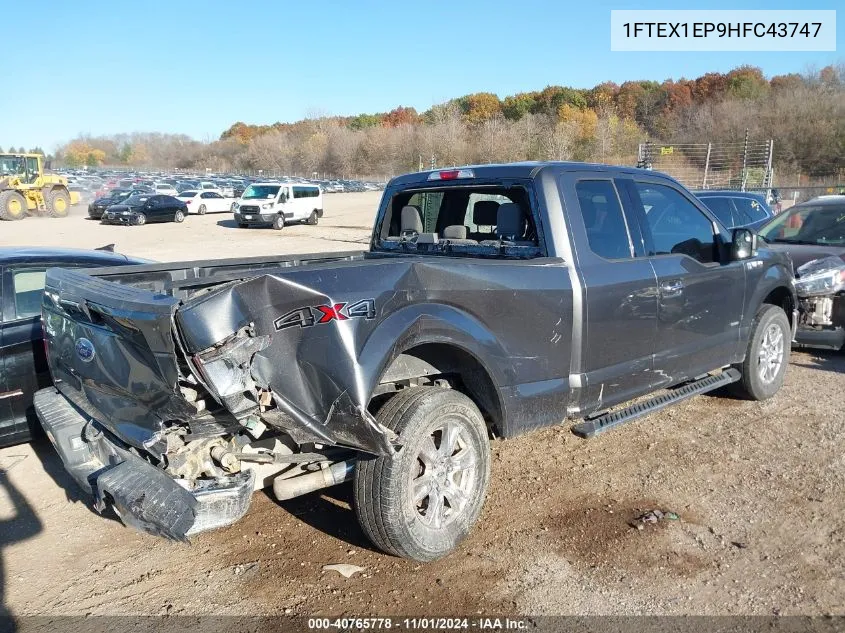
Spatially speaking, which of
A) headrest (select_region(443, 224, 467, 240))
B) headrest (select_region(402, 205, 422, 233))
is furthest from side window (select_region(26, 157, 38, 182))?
headrest (select_region(443, 224, 467, 240))

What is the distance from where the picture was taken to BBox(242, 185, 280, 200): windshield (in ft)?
105

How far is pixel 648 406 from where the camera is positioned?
4574mm

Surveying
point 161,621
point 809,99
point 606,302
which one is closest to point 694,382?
point 606,302

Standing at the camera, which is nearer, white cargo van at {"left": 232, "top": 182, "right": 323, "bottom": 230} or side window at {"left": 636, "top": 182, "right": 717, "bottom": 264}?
side window at {"left": 636, "top": 182, "right": 717, "bottom": 264}

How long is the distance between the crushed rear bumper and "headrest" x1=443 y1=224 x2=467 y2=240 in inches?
89.2

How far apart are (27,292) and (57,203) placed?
33.3 metres

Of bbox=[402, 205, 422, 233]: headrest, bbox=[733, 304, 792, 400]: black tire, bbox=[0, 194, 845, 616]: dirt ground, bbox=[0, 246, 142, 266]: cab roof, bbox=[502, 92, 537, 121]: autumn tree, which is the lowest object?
bbox=[0, 194, 845, 616]: dirt ground

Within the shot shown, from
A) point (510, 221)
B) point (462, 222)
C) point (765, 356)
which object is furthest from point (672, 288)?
point (765, 356)

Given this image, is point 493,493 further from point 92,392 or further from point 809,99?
point 809,99

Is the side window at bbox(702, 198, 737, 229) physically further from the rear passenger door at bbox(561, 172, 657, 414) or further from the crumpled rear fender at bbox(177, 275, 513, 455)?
the crumpled rear fender at bbox(177, 275, 513, 455)

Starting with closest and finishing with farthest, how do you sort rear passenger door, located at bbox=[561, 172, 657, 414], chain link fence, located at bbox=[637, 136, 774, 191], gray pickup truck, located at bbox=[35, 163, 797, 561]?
gray pickup truck, located at bbox=[35, 163, 797, 561]
rear passenger door, located at bbox=[561, 172, 657, 414]
chain link fence, located at bbox=[637, 136, 774, 191]

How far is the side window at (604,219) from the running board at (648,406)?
101 cm

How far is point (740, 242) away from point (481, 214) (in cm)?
199

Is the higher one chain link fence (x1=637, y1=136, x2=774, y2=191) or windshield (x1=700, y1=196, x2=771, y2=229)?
chain link fence (x1=637, y1=136, x2=774, y2=191)
